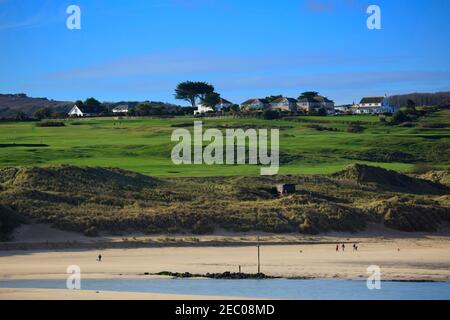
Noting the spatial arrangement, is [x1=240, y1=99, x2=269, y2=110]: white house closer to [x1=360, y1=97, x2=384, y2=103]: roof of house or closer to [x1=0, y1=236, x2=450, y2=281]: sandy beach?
[x1=360, y1=97, x2=384, y2=103]: roof of house

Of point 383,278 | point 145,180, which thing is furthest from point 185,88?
point 383,278

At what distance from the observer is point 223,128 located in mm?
96312

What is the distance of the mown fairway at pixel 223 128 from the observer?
69312 mm

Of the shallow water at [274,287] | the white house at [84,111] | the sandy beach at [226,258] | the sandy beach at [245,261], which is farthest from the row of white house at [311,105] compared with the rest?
the shallow water at [274,287]

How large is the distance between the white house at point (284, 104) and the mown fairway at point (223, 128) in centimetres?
A: 3133

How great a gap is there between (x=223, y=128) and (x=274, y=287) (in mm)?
63585

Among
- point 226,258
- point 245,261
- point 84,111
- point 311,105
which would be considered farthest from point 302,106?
point 245,261

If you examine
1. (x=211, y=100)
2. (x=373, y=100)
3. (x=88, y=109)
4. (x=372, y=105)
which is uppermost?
(x=373, y=100)

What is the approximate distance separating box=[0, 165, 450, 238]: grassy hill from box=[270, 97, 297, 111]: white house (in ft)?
276

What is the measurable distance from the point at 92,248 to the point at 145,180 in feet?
50.2

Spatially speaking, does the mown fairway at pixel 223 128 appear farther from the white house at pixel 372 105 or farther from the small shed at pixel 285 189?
the white house at pixel 372 105

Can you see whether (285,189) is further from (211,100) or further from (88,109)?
(88,109)

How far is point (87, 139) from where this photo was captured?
88375mm
